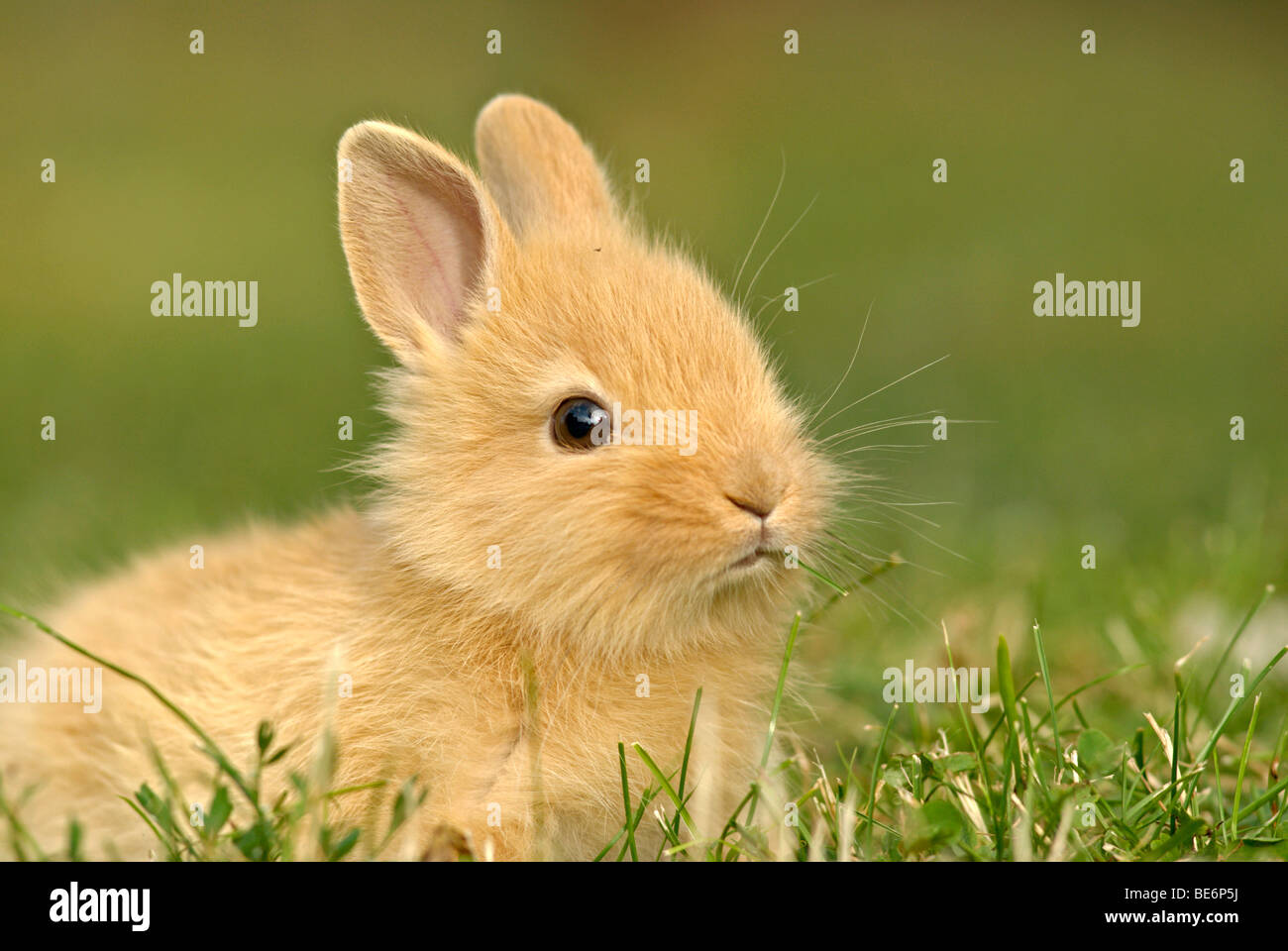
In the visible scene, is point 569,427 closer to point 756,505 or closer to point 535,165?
point 756,505

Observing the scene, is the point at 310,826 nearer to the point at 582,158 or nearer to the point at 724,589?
the point at 724,589

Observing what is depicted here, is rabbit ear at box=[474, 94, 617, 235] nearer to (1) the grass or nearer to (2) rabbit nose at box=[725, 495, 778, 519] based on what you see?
(2) rabbit nose at box=[725, 495, 778, 519]

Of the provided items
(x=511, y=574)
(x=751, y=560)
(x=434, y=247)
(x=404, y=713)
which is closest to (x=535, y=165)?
(x=434, y=247)

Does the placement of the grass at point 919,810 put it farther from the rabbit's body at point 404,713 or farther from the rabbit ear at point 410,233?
the rabbit ear at point 410,233

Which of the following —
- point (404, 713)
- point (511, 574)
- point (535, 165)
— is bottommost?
point (404, 713)

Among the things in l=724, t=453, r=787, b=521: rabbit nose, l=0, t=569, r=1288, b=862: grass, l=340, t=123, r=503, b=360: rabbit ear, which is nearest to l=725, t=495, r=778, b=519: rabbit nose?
l=724, t=453, r=787, b=521: rabbit nose

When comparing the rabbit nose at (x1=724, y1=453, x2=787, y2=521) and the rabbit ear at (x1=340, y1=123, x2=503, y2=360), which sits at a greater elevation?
the rabbit ear at (x1=340, y1=123, x2=503, y2=360)

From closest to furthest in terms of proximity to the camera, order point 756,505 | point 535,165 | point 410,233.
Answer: point 756,505 → point 410,233 → point 535,165

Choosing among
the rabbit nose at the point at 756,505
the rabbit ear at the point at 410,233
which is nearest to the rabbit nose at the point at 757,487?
the rabbit nose at the point at 756,505
